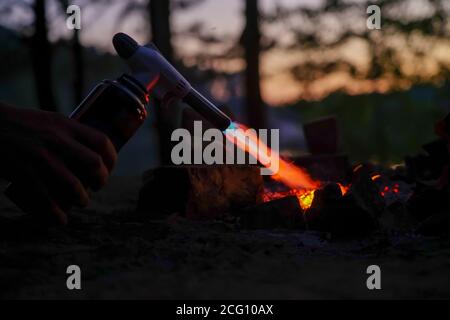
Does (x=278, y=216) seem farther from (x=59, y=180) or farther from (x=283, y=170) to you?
(x=59, y=180)

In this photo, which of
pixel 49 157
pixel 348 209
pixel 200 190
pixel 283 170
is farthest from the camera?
pixel 283 170

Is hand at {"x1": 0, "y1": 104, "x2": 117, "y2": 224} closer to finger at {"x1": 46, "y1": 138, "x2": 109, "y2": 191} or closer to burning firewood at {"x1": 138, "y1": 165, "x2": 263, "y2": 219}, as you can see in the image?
finger at {"x1": 46, "y1": 138, "x2": 109, "y2": 191}

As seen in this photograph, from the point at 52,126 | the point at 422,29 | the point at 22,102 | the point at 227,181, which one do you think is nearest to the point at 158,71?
the point at 52,126

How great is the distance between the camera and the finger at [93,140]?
2.54 meters

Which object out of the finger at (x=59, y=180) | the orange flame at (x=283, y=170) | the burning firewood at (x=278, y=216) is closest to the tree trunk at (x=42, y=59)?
the orange flame at (x=283, y=170)

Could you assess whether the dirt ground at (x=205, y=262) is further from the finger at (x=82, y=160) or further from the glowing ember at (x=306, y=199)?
the glowing ember at (x=306, y=199)

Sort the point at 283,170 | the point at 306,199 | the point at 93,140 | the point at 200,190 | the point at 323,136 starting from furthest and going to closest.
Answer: the point at 323,136 → the point at 283,170 → the point at 306,199 → the point at 200,190 → the point at 93,140

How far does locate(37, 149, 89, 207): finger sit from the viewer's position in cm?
243

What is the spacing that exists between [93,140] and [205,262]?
1.09m

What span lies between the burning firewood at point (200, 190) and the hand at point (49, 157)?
90.1 inches

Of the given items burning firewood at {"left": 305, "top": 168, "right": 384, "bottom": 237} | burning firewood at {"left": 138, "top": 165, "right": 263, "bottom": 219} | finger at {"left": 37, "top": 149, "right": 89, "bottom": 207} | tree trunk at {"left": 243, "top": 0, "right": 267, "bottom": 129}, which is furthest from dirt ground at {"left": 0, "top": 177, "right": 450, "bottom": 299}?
tree trunk at {"left": 243, "top": 0, "right": 267, "bottom": 129}

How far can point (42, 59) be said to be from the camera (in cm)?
1068

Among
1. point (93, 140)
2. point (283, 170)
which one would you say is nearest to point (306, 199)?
point (283, 170)
